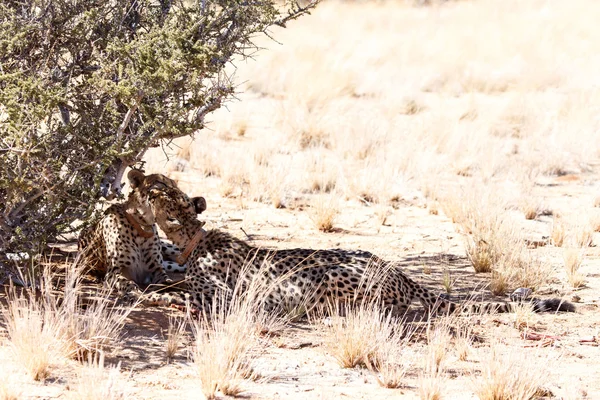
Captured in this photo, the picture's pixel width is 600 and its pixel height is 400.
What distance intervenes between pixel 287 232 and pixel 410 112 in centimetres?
754

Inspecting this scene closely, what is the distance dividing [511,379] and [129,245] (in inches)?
131

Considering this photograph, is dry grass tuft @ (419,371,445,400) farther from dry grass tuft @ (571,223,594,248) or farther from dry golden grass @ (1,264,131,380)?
dry grass tuft @ (571,223,594,248)

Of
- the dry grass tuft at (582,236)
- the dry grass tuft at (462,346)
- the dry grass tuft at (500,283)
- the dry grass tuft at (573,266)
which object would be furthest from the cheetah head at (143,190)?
the dry grass tuft at (582,236)

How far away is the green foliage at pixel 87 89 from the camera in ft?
19.2

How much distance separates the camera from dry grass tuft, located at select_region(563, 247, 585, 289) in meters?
7.62

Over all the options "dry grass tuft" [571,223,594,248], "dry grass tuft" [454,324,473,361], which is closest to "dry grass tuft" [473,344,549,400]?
"dry grass tuft" [454,324,473,361]

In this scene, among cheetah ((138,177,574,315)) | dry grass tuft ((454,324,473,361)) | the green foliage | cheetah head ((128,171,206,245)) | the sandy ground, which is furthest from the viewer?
cheetah head ((128,171,206,245))

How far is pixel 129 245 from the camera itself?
709 centimetres

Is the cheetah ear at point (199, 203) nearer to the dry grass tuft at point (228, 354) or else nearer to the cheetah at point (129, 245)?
the cheetah at point (129, 245)

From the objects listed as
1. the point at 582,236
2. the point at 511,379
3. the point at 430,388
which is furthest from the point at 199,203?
the point at 582,236

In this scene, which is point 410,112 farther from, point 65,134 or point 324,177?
point 65,134

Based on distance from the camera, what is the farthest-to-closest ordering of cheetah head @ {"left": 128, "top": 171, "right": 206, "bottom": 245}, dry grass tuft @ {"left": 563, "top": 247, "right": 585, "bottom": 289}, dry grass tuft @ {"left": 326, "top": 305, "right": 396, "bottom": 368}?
dry grass tuft @ {"left": 563, "top": 247, "right": 585, "bottom": 289} < cheetah head @ {"left": 128, "top": 171, "right": 206, "bottom": 245} < dry grass tuft @ {"left": 326, "top": 305, "right": 396, "bottom": 368}

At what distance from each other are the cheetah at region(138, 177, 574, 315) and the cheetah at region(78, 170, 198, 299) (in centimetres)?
14

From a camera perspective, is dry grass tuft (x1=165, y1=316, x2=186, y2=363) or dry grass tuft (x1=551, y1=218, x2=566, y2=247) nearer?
dry grass tuft (x1=165, y1=316, x2=186, y2=363)
